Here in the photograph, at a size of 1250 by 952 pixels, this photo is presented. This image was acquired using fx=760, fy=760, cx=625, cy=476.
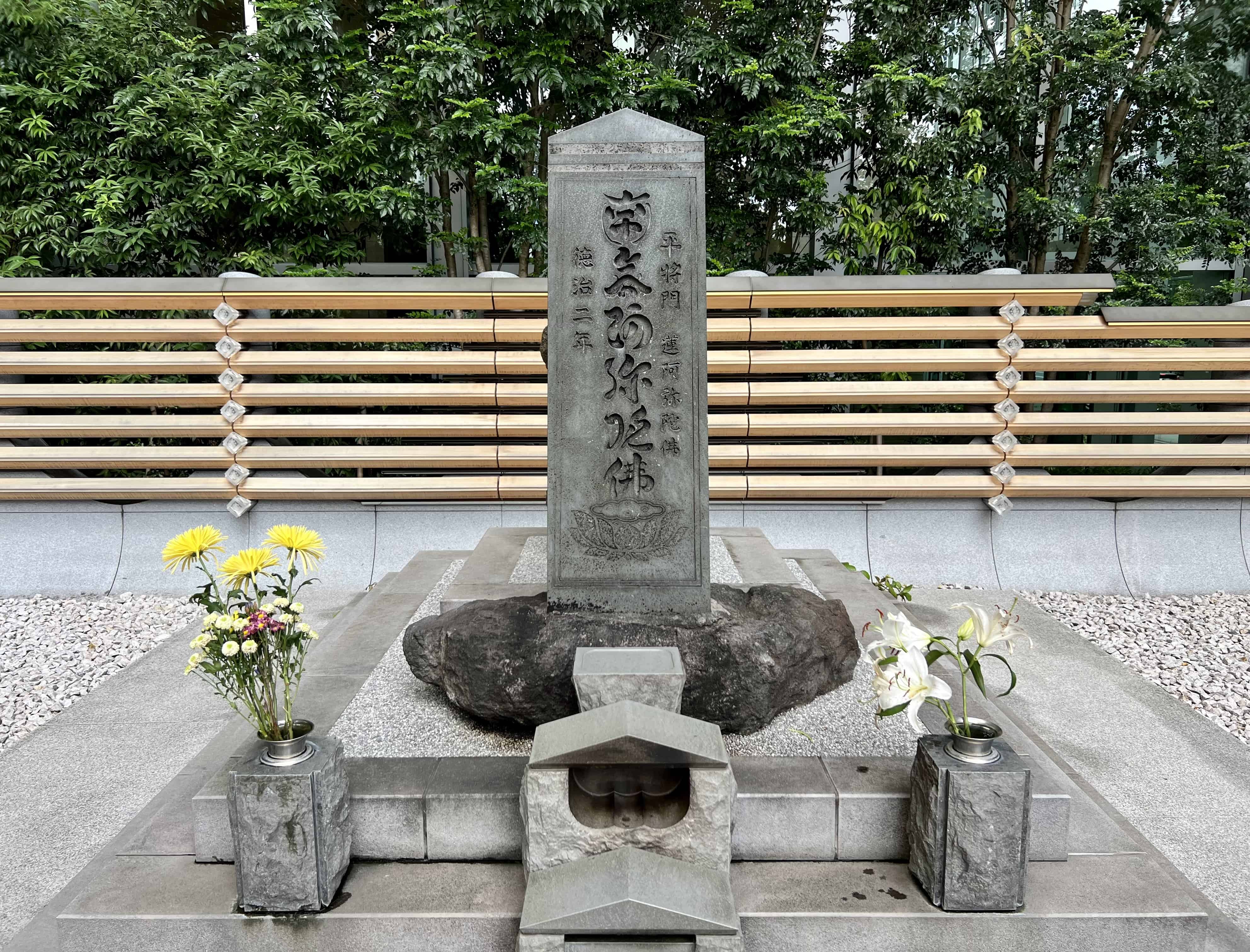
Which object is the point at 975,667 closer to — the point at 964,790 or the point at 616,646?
the point at 964,790

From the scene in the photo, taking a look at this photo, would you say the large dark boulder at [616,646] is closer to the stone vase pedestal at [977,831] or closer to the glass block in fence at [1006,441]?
the stone vase pedestal at [977,831]

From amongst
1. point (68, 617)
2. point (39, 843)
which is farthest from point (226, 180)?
point (39, 843)

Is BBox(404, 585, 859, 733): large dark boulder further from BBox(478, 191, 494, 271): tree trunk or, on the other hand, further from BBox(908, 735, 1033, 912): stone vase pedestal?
BBox(478, 191, 494, 271): tree trunk

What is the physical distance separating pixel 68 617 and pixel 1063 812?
678cm

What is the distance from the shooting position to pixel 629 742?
226cm

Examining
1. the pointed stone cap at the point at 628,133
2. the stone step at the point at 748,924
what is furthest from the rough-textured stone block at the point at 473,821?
the pointed stone cap at the point at 628,133

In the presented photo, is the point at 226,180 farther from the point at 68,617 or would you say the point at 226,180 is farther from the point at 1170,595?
the point at 1170,595

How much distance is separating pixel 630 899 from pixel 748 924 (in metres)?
0.51

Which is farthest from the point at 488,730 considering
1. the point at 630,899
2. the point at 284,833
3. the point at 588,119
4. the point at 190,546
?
the point at 588,119

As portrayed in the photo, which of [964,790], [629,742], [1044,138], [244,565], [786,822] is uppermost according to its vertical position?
[1044,138]

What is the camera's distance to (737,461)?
636 centimetres

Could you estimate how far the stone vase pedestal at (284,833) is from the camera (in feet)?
7.66

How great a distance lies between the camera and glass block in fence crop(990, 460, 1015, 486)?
632 cm

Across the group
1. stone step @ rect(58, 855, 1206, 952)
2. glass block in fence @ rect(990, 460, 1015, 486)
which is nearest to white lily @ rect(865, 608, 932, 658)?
stone step @ rect(58, 855, 1206, 952)
